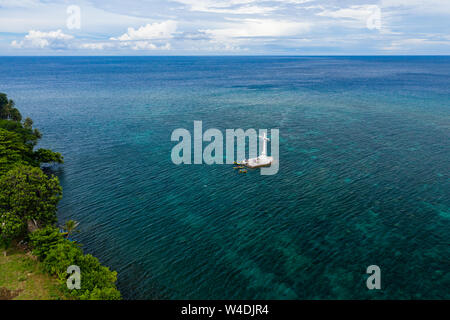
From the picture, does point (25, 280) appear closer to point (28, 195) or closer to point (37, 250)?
point (37, 250)

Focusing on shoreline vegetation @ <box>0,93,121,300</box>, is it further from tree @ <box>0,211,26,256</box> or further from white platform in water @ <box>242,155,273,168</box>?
white platform in water @ <box>242,155,273,168</box>

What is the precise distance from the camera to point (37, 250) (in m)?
41.9

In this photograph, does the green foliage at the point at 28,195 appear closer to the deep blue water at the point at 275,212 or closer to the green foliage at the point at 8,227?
the green foliage at the point at 8,227

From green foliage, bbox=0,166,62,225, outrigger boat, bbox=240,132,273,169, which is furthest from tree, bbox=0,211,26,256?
outrigger boat, bbox=240,132,273,169

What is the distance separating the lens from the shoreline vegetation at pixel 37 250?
122 feet

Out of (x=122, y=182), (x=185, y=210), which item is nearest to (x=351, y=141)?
(x=185, y=210)

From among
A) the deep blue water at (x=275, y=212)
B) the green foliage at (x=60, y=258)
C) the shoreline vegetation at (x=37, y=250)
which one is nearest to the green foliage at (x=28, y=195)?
the shoreline vegetation at (x=37, y=250)

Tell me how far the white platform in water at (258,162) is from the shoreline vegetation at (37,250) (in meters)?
45.0

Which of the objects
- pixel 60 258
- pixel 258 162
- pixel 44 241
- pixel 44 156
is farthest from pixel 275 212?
pixel 44 156
